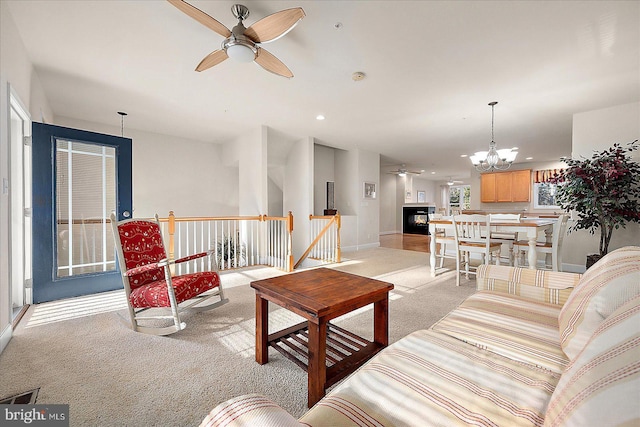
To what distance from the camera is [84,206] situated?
10.7 feet

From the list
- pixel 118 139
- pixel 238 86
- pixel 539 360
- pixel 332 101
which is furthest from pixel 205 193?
pixel 539 360

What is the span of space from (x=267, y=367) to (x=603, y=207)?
4.60 metres

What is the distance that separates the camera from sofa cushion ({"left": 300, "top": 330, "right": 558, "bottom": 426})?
727 millimetres

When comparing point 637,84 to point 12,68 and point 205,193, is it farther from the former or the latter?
point 205,193

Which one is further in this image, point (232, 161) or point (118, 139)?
point (232, 161)

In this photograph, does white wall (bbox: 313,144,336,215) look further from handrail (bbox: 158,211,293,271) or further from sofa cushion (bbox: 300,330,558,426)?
sofa cushion (bbox: 300,330,558,426)

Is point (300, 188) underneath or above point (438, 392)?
above

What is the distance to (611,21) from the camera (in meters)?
2.10

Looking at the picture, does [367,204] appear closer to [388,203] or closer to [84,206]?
[388,203]

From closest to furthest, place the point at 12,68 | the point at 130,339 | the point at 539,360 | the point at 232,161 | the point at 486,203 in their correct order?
the point at 539,360 < the point at 130,339 < the point at 12,68 < the point at 232,161 < the point at 486,203

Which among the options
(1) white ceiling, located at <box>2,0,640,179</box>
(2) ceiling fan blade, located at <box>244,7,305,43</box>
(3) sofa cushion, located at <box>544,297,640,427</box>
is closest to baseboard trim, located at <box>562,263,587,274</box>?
(1) white ceiling, located at <box>2,0,640,179</box>

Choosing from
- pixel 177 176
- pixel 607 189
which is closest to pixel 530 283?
pixel 607 189

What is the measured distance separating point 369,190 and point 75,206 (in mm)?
5770

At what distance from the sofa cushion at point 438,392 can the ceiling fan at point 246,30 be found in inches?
80.0
